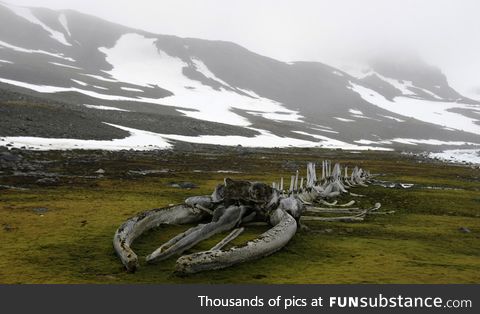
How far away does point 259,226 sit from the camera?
38.8ft

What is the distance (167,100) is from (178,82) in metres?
27.9

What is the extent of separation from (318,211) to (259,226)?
3.85m

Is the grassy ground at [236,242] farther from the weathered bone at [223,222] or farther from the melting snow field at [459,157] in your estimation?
the melting snow field at [459,157]

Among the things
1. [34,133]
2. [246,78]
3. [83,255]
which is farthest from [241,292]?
[246,78]

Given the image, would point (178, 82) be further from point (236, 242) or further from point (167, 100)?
point (236, 242)

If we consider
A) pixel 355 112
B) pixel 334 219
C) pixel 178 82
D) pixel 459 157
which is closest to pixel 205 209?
pixel 334 219

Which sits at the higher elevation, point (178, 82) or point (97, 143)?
point (178, 82)

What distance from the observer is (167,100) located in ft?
389

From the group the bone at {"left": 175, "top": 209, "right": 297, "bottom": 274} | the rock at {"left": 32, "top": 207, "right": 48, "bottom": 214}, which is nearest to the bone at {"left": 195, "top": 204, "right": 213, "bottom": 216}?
the bone at {"left": 175, "top": 209, "right": 297, "bottom": 274}

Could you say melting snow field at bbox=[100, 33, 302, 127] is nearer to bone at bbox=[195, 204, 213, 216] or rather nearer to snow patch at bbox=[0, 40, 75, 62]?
snow patch at bbox=[0, 40, 75, 62]

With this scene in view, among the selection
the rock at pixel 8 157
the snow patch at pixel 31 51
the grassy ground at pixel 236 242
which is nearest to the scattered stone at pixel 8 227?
the grassy ground at pixel 236 242

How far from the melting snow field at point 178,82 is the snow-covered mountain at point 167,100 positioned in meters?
0.47

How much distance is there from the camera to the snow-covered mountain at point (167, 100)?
56.3 m

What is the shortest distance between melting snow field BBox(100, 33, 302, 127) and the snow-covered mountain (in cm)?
47
